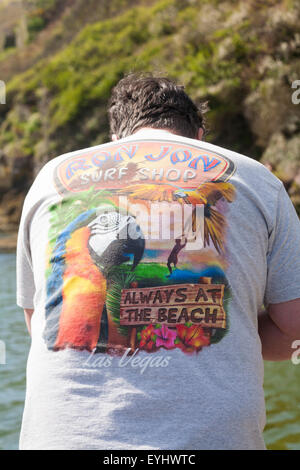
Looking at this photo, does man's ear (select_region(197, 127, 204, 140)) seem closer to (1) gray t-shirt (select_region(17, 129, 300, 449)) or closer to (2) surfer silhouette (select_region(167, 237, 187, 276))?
(1) gray t-shirt (select_region(17, 129, 300, 449))

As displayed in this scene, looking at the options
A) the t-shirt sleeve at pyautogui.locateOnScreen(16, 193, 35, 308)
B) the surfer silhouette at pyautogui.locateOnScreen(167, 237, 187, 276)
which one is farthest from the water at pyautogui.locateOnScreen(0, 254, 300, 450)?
the surfer silhouette at pyautogui.locateOnScreen(167, 237, 187, 276)

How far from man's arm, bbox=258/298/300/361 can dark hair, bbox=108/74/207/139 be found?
62 cm

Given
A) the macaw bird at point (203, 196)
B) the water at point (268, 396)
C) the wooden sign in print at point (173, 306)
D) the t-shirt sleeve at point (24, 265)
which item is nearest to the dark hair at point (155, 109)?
the macaw bird at point (203, 196)

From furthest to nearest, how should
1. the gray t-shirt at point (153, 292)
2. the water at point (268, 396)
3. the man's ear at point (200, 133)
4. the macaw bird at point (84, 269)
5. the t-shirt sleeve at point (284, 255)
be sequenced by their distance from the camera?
the water at point (268, 396) < the man's ear at point (200, 133) < the t-shirt sleeve at point (284, 255) < the macaw bird at point (84, 269) < the gray t-shirt at point (153, 292)

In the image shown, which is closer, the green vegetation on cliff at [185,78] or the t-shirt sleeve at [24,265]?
the t-shirt sleeve at [24,265]

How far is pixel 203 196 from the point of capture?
1.55m

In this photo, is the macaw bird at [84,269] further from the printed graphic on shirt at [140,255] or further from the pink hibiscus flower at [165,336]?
the pink hibiscus flower at [165,336]

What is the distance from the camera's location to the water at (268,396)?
17.0 ft

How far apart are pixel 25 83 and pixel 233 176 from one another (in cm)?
3309

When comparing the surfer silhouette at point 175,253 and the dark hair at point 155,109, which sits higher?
the dark hair at point 155,109

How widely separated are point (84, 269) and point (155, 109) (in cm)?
62

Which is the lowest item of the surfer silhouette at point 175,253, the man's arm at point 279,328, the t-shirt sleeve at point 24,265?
the man's arm at point 279,328

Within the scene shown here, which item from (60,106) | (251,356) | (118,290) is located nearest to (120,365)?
(118,290)
